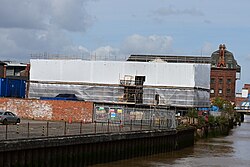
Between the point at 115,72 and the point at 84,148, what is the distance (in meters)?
56.1

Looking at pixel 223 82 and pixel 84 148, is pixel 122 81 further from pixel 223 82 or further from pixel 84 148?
pixel 223 82

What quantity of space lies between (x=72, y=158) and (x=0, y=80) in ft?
161

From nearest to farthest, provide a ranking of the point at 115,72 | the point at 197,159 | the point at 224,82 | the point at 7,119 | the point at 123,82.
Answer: the point at 197,159, the point at 7,119, the point at 123,82, the point at 115,72, the point at 224,82

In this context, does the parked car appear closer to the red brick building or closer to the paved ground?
the paved ground

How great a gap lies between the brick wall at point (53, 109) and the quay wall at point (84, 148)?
571 inches

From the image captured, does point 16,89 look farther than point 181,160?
Yes

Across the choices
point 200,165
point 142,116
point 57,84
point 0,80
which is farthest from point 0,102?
point 200,165

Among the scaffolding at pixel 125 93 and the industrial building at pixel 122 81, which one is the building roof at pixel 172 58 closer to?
the industrial building at pixel 122 81

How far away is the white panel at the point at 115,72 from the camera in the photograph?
299 feet

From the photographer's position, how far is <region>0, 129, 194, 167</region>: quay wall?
30.1m

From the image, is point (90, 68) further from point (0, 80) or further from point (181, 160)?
point (181, 160)

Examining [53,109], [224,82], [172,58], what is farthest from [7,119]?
[224,82]

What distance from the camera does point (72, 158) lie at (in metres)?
35.4

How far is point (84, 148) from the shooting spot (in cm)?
3712
